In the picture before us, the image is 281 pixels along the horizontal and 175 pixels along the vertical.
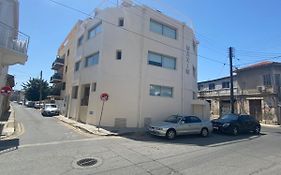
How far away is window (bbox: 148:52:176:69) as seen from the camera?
1981 centimetres

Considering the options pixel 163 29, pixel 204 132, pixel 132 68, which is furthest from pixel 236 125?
pixel 163 29

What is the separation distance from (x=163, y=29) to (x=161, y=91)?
20.8ft

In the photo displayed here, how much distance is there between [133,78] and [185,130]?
7.00 metres

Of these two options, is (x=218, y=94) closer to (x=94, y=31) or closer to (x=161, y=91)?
(x=161, y=91)

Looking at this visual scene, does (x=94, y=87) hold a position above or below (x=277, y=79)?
below

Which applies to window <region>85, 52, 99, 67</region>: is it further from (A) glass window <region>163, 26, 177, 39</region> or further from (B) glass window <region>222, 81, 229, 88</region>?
(B) glass window <region>222, 81, 229, 88</region>

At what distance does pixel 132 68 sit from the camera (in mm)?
18594

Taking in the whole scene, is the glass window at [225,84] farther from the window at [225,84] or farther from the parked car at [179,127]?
the parked car at [179,127]

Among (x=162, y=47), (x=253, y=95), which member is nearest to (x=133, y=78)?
(x=162, y=47)

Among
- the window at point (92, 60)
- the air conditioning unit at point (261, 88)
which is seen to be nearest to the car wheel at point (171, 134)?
the window at point (92, 60)

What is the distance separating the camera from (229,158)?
8.51m

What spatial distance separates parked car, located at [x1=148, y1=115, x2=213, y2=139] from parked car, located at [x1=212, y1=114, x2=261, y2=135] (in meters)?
1.73

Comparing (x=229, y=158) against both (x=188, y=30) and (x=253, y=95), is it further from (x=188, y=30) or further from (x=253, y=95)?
(x=253, y=95)

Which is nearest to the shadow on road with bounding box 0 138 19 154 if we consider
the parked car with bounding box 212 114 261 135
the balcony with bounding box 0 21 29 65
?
the balcony with bounding box 0 21 29 65
